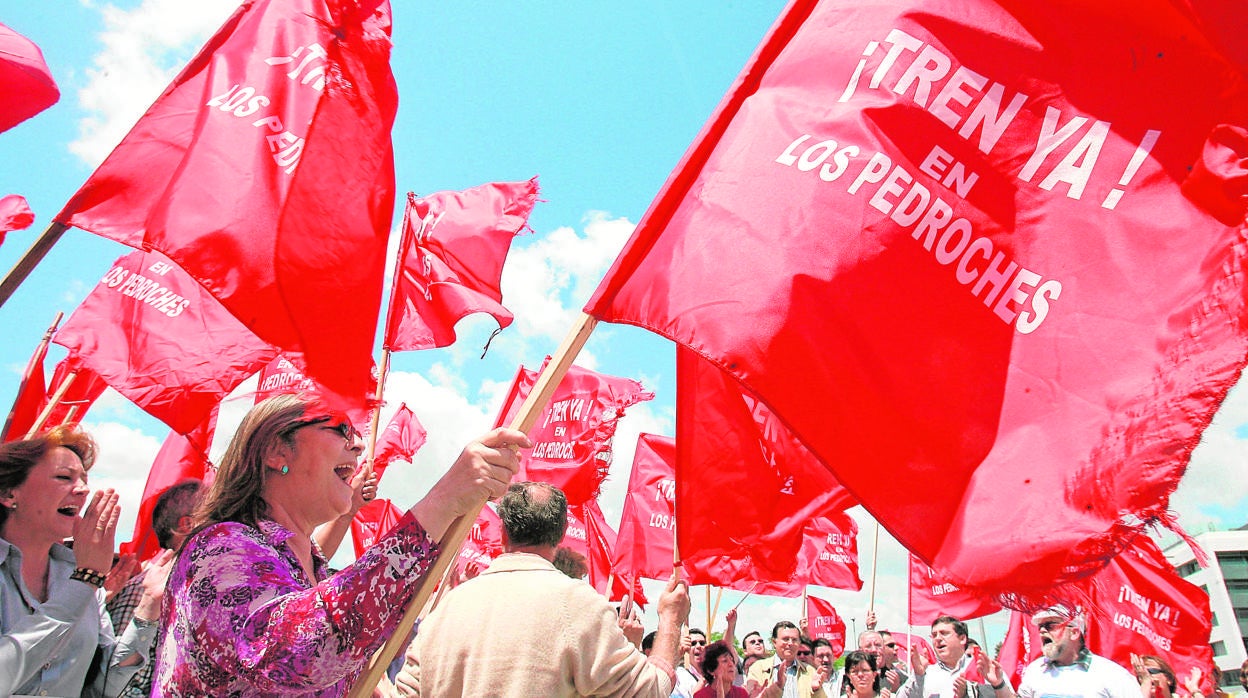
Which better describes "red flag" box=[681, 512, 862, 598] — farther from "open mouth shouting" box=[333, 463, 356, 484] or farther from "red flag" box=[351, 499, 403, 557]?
"red flag" box=[351, 499, 403, 557]

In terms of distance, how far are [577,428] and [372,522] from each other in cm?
280

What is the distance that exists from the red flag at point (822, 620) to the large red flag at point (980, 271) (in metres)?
13.6

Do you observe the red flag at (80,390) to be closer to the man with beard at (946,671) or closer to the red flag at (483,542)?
the red flag at (483,542)

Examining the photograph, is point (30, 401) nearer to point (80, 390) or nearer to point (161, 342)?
point (80, 390)

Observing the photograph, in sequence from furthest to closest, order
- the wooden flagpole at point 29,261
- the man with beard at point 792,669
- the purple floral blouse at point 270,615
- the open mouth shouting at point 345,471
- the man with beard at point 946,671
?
1. the man with beard at point 792,669
2. the man with beard at point 946,671
3. the wooden flagpole at point 29,261
4. the open mouth shouting at point 345,471
5. the purple floral blouse at point 270,615

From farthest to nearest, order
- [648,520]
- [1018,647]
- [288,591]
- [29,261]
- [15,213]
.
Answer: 1. [648,520]
2. [1018,647]
3. [15,213]
4. [29,261]
5. [288,591]

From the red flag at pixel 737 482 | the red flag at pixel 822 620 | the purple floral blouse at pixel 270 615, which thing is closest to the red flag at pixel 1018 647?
the red flag at pixel 822 620

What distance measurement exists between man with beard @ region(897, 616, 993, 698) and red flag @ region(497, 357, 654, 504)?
374cm

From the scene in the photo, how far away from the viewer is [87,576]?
3.07 meters

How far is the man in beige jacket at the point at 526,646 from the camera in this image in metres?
2.87

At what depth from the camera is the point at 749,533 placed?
3529 mm

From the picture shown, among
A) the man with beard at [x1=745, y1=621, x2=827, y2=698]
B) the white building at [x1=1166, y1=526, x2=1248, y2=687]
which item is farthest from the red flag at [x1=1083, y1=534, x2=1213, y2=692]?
the white building at [x1=1166, y1=526, x2=1248, y2=687]

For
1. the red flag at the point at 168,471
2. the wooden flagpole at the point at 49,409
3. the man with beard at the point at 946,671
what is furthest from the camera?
the red flag at the point at 168,471

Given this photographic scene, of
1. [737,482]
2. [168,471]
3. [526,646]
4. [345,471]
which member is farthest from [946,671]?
[168,471]
